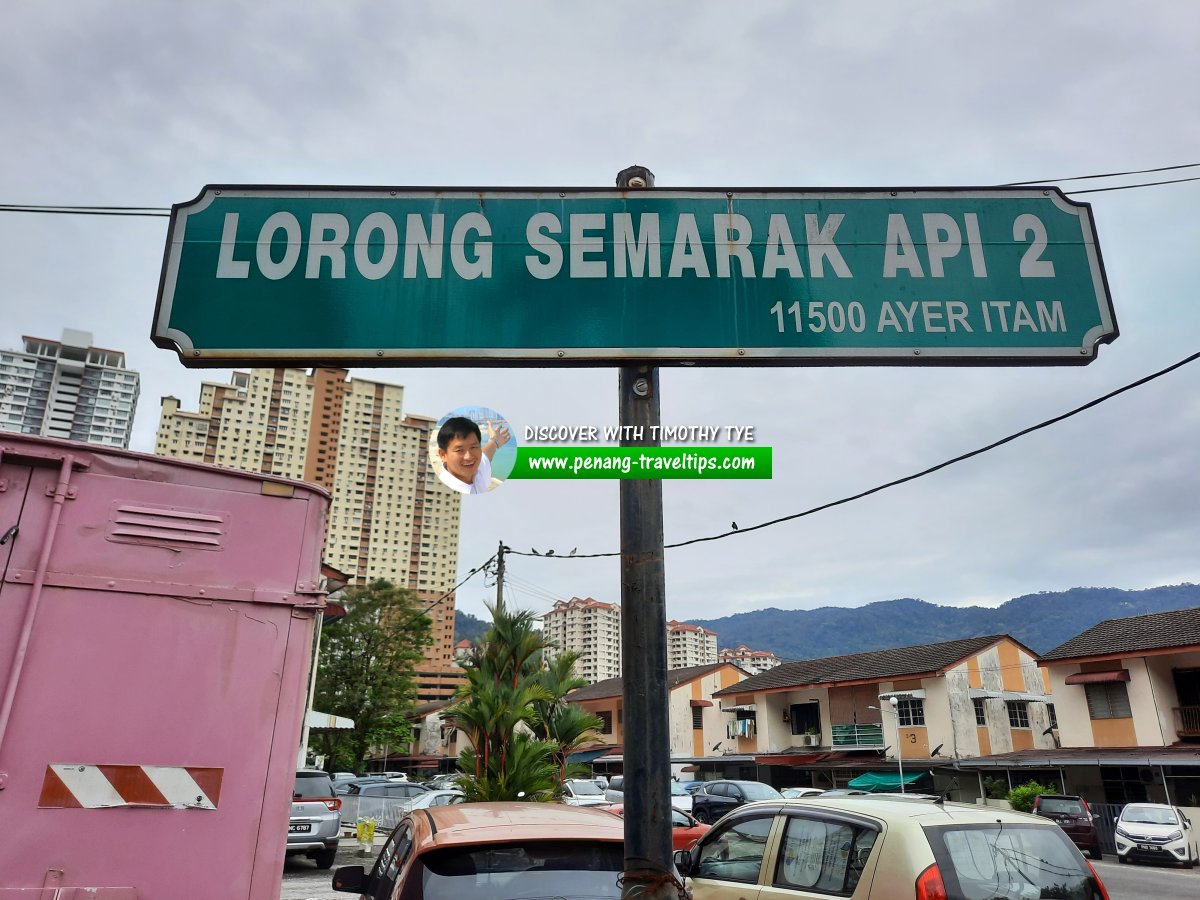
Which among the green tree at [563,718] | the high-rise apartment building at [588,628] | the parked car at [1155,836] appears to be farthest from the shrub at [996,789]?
the high-rise apartment building at [588,628]

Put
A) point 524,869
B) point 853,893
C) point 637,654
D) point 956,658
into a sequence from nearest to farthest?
point 637,654, point 524,869, point 853,893, point 956,658

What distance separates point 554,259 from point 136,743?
7.65 feet

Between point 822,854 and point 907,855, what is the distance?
71 cm

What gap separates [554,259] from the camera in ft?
9.65

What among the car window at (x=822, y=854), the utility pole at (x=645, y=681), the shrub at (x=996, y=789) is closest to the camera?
the utility pole at (x=645, y=681)

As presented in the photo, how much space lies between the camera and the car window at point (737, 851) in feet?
18.4

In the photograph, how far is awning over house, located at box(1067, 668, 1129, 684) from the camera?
28047mm

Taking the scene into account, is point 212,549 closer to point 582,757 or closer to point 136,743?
point 136,743

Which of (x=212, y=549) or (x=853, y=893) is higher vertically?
(x=212, y=549)

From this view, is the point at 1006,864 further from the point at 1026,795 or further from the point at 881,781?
the point at 881,781

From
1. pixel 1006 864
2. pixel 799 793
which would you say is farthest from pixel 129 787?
pixel 799 793

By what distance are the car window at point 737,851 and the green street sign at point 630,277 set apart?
13.5ft

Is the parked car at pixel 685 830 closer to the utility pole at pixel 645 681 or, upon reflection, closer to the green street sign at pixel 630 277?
the utility pole at pixel 645 681

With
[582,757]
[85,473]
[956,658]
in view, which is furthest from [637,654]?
[582,757]
